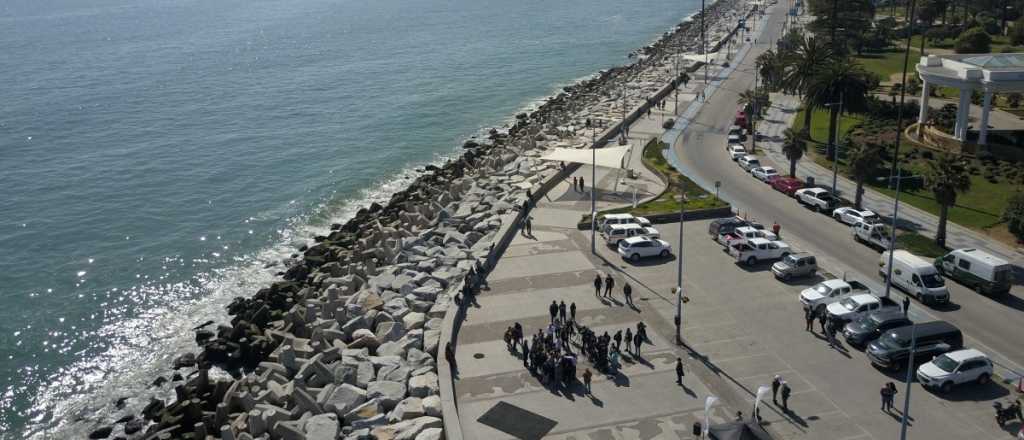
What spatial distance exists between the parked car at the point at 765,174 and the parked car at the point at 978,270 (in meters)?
15.9

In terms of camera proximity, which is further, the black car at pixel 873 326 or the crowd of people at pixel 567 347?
the black car at pixel 873 326

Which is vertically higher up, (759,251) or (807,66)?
(807,66)

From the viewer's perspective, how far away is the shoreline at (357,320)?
3089cm

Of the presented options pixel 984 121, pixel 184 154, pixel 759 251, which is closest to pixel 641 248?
pixel 759 251

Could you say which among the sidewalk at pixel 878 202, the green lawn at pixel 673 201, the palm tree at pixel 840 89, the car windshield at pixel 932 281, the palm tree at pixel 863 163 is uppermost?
the palm tree at pixel 840 89

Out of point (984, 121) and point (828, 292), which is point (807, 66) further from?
point (828, 292)

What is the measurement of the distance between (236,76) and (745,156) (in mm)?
80624

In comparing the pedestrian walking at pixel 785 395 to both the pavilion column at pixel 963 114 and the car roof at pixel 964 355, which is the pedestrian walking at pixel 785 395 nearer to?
the car roof at pixel 964 355

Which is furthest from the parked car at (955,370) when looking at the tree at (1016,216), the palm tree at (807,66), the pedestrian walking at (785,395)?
the palm tree at (807,66)

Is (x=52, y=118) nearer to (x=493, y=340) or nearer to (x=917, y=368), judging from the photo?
(x=493, y=340)

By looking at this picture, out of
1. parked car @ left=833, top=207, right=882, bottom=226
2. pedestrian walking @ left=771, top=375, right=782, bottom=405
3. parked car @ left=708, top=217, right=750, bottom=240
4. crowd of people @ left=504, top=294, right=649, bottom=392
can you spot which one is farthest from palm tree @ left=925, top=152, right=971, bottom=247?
pedestrian walking @ left=771, top=375, right=782, bottom=405

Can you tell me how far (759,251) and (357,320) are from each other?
61.5 ft

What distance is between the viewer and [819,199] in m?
47.5

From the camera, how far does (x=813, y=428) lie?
26844mm
